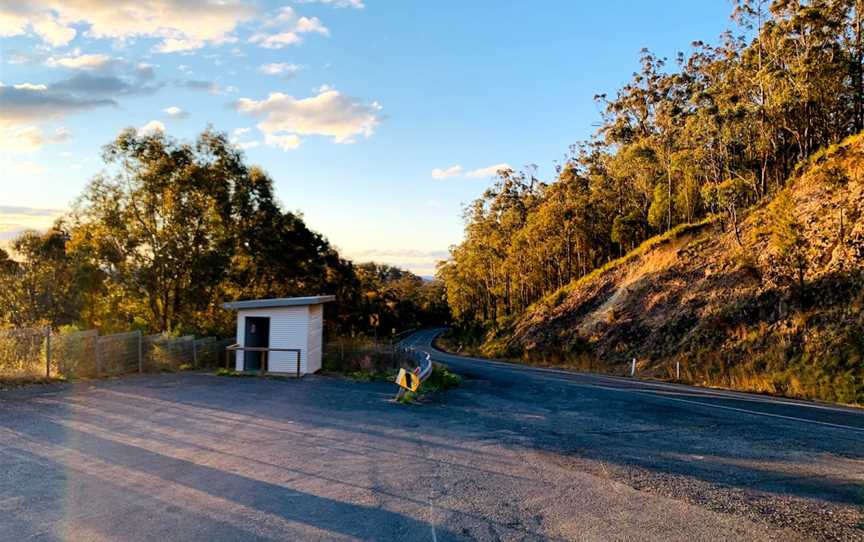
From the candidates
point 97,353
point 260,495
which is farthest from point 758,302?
point 97,353

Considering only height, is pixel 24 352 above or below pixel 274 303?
below

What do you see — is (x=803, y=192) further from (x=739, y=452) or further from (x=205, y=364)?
(x=205, y=364)

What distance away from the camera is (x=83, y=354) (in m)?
17.6

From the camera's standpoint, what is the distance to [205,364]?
23500 millimetres

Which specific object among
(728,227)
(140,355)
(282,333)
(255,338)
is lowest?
(140,355)

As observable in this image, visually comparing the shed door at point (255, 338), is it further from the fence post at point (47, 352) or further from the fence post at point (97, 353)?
the fence post at point (47, 352)

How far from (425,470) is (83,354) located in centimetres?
1459

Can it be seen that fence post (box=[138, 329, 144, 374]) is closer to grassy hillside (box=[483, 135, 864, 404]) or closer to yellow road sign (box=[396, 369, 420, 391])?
yellow road sign (box=[396, 369, 420, 391])

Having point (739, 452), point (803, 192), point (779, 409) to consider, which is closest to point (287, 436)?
point (739, 452)

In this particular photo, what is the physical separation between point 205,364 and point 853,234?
2731 centimetres

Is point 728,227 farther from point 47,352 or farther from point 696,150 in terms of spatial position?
point 47,352

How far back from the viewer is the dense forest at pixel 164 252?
31688 millimetres

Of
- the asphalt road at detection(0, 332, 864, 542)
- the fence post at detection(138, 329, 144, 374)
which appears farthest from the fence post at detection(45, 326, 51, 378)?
the fence post at detection(138, 329, 144, 374)

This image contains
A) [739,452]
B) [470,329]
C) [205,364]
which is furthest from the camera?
[470,329]
